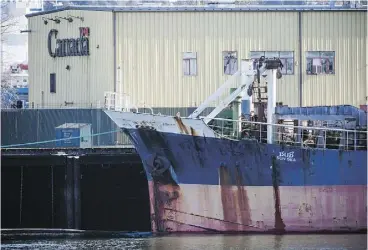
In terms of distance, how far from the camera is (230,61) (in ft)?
167

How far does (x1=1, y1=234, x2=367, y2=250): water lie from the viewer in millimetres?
37375

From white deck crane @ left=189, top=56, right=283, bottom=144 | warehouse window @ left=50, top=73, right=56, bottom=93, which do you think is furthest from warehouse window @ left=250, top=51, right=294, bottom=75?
warehouse window @ left=50, top=73, right=56, bottom=93

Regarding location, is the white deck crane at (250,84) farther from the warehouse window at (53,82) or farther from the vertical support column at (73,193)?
the warehouse window at (53,82)

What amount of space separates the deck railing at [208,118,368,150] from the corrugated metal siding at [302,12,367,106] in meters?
10.4

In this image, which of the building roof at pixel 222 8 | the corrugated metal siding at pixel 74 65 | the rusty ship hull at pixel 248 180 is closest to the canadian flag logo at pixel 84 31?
the corrugated metal siding at pixel 74 65

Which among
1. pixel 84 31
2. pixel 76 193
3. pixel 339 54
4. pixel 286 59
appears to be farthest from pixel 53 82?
pixel 339 54

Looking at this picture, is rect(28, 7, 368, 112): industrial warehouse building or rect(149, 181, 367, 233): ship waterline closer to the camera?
A: rect(149, 181, 367, 233): ship waterline

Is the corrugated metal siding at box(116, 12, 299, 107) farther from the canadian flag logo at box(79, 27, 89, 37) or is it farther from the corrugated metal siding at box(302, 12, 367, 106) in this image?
the canadian flag logo at box(79, 27, 89, 37)

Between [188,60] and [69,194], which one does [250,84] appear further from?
[188,60]

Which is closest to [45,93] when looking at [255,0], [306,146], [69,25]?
[69,25]

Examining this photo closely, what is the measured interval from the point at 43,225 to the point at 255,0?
14.2 metres

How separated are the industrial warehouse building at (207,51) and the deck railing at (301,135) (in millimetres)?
9740

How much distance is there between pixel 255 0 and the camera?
169 ft

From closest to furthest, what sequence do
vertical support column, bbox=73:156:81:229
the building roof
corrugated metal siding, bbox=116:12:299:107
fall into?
1. vertical support column, bbox=73:156:81:229
2. the building roof
3. corrugated metal siding, bbox=116:12:299:107
